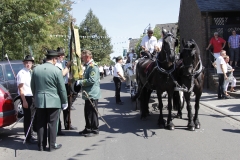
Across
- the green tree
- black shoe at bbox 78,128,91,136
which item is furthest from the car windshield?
the green tree

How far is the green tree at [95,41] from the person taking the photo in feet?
189

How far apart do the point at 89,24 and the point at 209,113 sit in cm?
5816

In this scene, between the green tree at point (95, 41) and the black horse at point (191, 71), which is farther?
the green tree at point (95, 41)

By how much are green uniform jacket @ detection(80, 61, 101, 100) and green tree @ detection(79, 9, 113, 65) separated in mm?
44958

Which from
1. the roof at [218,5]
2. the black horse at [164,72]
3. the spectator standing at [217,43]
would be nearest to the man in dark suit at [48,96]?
the black horse at [164,72]

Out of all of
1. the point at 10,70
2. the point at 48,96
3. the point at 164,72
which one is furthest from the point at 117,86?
the point at 48,96

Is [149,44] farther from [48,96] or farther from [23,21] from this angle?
[23,21]

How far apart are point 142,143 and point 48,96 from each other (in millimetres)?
2151

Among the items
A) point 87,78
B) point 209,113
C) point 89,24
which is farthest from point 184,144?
point 89,24

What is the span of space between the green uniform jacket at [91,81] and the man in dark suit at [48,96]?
89cm

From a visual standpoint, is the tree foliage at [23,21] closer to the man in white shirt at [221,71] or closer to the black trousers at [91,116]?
the man in white shirt at [221,71]

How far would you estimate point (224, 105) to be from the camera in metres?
10.4

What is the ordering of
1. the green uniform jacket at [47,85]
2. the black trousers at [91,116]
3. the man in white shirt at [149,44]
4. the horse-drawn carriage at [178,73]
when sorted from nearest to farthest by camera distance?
the green uniform jacket at [47,85] → the horse-drawn carriage at [178,73] → the black trousers at [91,116] → the man in white shirt at [149,44]

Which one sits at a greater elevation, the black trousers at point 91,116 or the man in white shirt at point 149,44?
the man in white shirt at point 149,44
